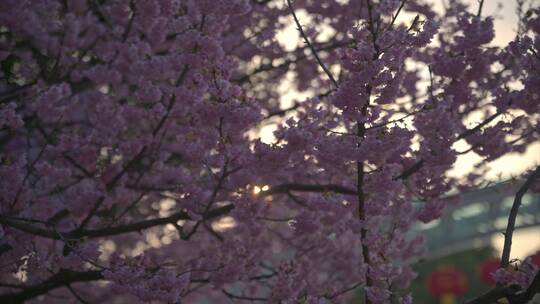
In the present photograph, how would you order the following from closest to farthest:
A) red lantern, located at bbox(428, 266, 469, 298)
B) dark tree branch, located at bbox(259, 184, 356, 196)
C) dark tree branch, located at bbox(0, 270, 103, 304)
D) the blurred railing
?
dark tree branch, located at bbox(0, 270, 103, 304) → dark tree branch, located at bbox(259, 184, 356, 196) → red lantern, located at bbox(428, 266, 469, 298) → the blurred railing

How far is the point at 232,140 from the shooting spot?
6.59m

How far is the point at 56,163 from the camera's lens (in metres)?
7.38

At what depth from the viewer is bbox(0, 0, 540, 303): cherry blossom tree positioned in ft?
17.0

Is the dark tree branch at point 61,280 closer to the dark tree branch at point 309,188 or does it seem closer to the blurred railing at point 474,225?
the dark tree branch at point 309,188

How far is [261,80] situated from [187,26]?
327 centimetres

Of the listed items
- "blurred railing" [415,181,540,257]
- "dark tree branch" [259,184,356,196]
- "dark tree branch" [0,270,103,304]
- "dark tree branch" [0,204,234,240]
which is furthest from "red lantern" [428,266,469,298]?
"dark tree branch" [0,270,103,304]

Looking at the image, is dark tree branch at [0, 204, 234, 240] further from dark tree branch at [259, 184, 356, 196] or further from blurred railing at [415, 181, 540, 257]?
blurred railing at [415, 181, 540, 257]

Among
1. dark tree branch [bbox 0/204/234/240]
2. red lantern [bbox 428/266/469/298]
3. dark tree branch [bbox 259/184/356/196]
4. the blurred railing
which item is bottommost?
dark tree branch [bbox 0/204/234/240]

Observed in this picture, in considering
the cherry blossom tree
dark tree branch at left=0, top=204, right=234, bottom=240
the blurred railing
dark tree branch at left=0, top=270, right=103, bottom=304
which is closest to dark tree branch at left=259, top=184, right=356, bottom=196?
the cherry blossom tree

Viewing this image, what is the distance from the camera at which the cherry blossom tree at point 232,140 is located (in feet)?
17.0

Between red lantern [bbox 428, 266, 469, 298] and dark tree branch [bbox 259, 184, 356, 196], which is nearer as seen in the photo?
dark tree branch [bbox 259, 184, 356, 196]

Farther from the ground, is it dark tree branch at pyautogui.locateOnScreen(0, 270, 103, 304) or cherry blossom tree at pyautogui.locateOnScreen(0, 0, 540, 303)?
cherry blossom tree at pyautogui.locateOnScreen(0, 0, 540, 303)

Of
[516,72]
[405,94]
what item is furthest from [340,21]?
[516,72]

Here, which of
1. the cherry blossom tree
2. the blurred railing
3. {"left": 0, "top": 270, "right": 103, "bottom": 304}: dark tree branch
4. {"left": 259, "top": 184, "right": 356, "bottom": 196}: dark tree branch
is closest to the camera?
the cherry blossom tree
